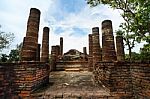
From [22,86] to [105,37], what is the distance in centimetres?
373

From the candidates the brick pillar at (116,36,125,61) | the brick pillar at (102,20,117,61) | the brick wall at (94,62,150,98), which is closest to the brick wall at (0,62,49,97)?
the brick wall at (94,62,150,98)

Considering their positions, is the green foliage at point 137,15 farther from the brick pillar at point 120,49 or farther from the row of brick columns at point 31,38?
the row of brick columns at point 31,38

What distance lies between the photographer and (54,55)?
Answer: 47.5ft

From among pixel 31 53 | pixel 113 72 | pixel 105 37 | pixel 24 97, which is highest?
pixel 105 37

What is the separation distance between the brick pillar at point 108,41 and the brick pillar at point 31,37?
270 centimetres

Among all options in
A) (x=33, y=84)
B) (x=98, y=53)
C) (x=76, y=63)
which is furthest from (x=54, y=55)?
(x=33, y=84)

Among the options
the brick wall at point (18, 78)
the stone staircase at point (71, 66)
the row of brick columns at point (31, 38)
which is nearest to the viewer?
the brick wall at point (18, 78)

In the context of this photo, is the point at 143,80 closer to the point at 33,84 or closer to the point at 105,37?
the point at 105,37

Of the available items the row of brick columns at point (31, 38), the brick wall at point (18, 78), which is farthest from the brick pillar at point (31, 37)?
the brick wall at point (18, 78)

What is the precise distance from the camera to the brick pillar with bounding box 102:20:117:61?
7254 mm

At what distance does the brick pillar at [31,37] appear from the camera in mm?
6688

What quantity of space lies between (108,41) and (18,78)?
146 inches

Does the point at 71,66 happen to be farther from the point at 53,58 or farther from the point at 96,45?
the point at 96,45

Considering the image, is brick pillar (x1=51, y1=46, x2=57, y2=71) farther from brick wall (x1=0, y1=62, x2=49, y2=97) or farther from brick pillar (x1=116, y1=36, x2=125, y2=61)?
brick wall (x1=0, y1=62, x2=49, y2=97)
